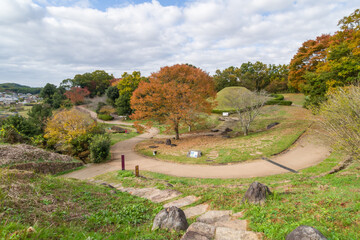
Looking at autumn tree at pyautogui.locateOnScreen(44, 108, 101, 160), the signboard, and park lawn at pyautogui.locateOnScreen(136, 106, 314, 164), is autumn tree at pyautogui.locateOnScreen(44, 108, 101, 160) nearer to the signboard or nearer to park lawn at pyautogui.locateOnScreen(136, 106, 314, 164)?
park lawn at pyautogui.locateOnScreen(136, 106, 314, 164)

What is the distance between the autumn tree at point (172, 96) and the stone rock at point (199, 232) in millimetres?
13137

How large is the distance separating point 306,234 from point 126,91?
37.5 metres

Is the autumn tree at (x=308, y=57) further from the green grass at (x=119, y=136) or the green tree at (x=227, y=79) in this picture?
the green grass at (x=119, y=136)

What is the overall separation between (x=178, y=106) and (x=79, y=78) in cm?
4711

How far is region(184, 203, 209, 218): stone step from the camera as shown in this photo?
5078 millimetres

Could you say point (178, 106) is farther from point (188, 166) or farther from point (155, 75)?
point (188, 166)

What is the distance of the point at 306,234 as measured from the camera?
2738 millimetres

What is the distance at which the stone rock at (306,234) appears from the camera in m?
2.66

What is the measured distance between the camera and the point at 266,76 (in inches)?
1939

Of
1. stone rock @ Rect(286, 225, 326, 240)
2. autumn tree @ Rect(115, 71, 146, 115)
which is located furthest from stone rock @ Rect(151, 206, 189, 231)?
autumn tree @ Rect(115, 71, 146, 115)

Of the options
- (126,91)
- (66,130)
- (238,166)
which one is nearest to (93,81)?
(126,91)

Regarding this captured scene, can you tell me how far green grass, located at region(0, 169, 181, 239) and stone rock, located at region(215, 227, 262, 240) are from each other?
2.88 feet

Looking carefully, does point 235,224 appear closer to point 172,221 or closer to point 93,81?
point 172,221

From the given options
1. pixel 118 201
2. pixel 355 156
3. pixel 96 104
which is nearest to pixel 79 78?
pixel 96 104
